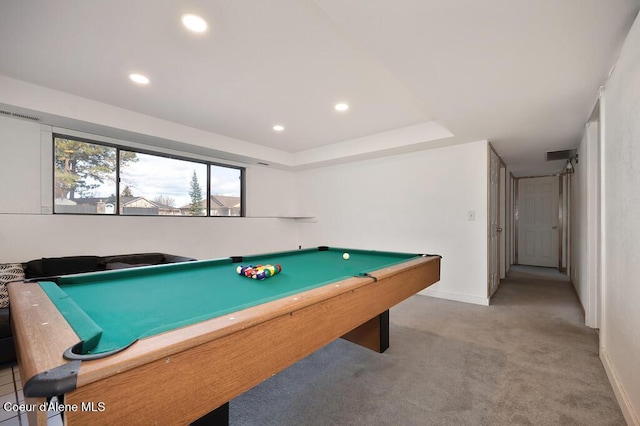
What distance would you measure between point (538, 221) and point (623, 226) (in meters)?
5.86

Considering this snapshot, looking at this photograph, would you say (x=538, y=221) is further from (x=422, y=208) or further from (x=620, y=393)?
(x=620, y=393)

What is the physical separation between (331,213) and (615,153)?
387 centimetres

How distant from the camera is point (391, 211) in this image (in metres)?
4.42

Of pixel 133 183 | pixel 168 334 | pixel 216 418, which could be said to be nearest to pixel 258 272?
pixel 216 418

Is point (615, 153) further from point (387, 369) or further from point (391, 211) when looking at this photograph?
point (391, 211)

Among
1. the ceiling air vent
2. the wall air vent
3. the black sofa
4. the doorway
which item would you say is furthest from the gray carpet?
the doorway

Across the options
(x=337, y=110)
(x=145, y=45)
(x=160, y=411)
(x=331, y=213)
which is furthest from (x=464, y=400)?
(x=331, y=213)

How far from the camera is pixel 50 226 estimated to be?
2998mm

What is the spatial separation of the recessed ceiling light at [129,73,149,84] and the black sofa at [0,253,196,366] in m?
1.79

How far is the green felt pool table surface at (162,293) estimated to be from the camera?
0.91m

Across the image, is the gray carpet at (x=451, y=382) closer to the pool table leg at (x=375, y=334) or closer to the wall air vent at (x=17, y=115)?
the pool table leg at (x=375, y=334)

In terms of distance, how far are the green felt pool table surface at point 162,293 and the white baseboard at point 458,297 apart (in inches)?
81.8

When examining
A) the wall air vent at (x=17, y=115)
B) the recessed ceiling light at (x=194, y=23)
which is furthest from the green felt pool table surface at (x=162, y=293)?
the wall air vent at (x=17, y=115)

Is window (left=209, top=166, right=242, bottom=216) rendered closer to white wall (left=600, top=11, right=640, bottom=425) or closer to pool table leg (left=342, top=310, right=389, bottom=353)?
pool table leg (left=342, top=310, right=389, bottom=353)
